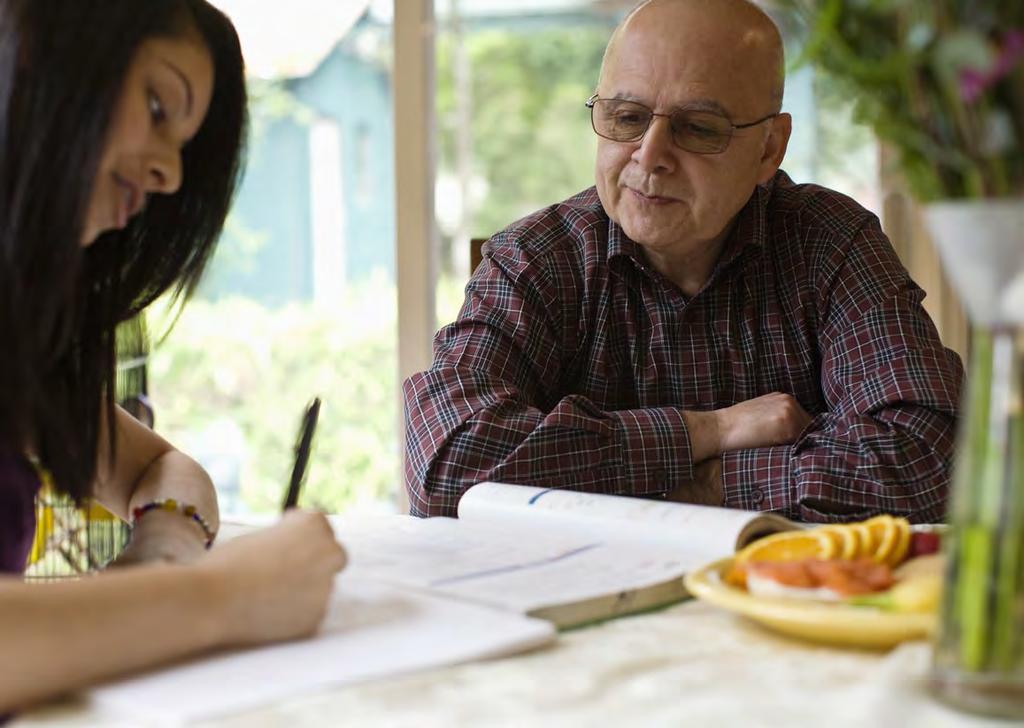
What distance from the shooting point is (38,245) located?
0.99 m

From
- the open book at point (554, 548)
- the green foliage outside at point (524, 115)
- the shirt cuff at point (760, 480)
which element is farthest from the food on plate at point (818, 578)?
the green foliage outside at point (524, 115)

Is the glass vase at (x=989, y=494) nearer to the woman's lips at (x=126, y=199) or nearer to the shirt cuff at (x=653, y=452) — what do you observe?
the woman's lips at (x=126, y=199)

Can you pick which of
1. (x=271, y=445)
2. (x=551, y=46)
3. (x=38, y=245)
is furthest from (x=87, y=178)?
(x=271, y=445)

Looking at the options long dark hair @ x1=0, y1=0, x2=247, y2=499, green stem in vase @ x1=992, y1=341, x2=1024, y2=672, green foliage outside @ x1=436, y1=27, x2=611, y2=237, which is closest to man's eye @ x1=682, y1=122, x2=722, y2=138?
long dark hair @ x1=0, y1=0, x2=247, y2=499

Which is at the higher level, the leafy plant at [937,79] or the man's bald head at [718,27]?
the man's bald head at [718,27]

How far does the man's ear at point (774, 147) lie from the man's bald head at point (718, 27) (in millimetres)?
79

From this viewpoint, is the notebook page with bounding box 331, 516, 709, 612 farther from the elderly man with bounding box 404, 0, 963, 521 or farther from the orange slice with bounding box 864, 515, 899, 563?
the elderly man with bounding box 404, 0, 963, 521

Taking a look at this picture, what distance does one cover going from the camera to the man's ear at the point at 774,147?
2.00 metres

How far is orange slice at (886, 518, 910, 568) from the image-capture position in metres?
1.01

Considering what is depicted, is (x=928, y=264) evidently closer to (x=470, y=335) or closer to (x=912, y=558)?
(x=470, y=335)

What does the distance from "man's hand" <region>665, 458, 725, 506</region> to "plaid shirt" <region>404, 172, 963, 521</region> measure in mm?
23

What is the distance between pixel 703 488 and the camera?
174 cm

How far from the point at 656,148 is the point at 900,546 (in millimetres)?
958

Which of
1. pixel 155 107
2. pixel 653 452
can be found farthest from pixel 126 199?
pixel 653 452
